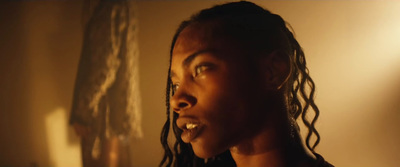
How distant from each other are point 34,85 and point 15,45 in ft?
0.58

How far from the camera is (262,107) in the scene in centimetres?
73

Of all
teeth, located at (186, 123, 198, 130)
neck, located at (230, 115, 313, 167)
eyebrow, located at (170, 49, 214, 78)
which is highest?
eyebrow, located at (170, 49, 214, 78)

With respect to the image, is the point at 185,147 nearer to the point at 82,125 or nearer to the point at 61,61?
the point at 82,125

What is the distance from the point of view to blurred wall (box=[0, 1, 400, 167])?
97 cm

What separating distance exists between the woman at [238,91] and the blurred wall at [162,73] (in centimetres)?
28

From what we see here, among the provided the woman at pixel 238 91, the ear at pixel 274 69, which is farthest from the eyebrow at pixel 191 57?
the ear at pixel 274 69

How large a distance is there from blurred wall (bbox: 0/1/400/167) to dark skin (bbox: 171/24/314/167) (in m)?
0.32

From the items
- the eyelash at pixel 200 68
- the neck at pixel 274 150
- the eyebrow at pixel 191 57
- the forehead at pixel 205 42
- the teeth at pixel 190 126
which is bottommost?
the neck at pixel 274 150

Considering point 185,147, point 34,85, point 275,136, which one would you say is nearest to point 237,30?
point 275,136

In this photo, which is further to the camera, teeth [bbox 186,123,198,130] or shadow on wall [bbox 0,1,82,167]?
shadow on wall [bbox 0,1,82,167]

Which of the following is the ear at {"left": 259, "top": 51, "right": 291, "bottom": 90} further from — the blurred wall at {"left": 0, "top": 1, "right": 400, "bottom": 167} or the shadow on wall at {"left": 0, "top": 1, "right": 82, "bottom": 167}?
the shadow on wall at {"left": 0, "top": 1, "right": 82, "bottom": 167}

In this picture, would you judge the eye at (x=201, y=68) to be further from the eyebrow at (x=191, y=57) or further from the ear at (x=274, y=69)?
the ear at (x=274, y=69)

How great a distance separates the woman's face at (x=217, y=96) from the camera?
71 cm

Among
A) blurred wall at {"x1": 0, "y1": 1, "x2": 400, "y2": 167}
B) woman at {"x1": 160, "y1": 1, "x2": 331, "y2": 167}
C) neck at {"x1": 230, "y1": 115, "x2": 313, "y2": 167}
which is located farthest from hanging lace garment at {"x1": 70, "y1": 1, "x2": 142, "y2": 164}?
neck at {"x1": 230, "y1": 115, "x2": 313, "y2": 167}
